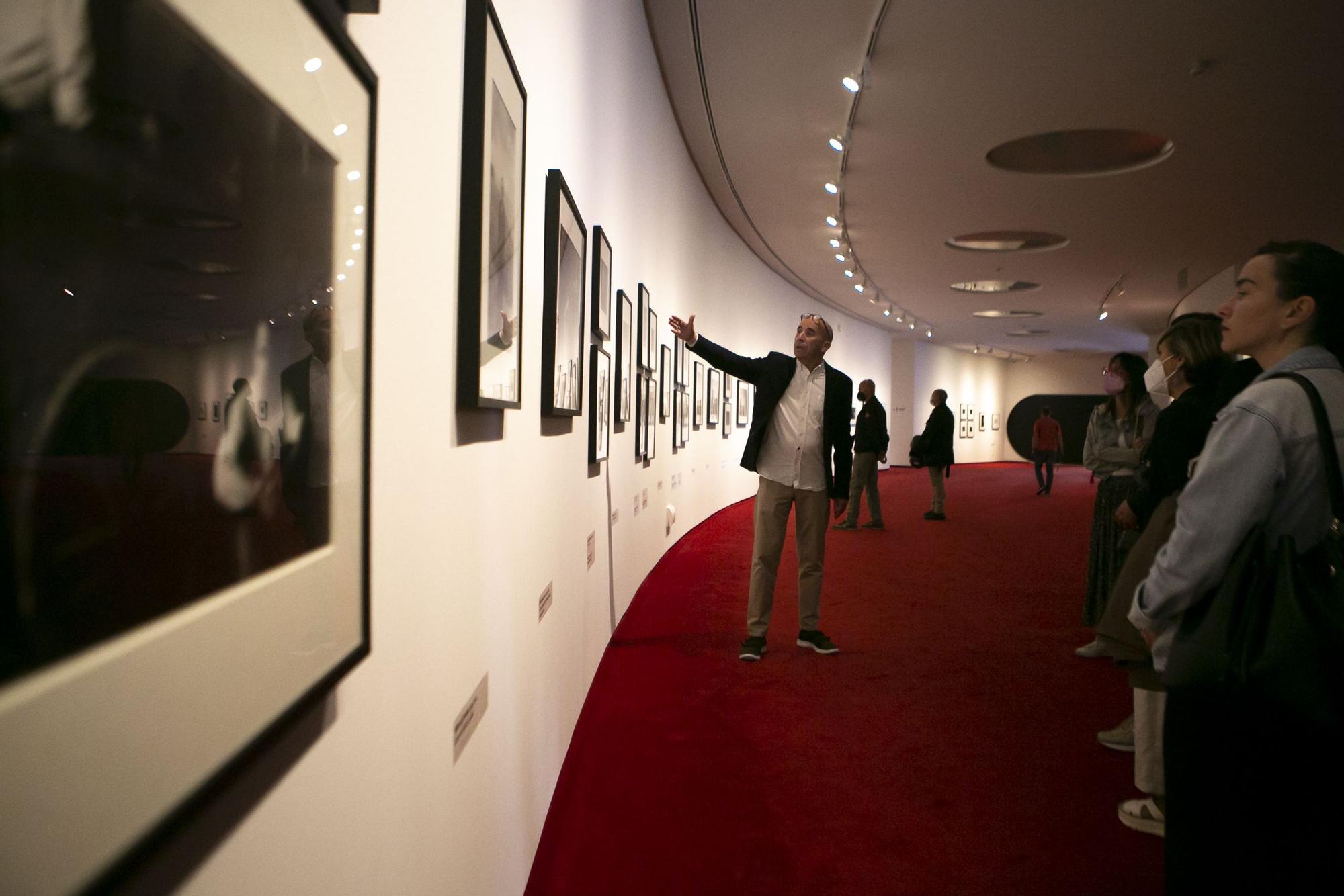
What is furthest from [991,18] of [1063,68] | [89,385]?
[89,385]

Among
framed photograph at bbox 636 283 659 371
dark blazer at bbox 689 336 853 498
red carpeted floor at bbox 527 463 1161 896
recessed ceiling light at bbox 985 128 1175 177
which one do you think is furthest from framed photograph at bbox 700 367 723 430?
dark blazer at bbox 689 336 853 498

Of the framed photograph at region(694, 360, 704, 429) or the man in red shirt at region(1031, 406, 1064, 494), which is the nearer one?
the framed photograph at region(694, 360, 704, 429)

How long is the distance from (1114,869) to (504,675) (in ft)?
6.70

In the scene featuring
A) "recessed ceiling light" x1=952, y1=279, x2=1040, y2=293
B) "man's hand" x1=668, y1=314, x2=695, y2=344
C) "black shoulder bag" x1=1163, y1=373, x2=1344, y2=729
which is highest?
"recessed ceiling light" x1=952, y1=279, x2=1040, y2=293

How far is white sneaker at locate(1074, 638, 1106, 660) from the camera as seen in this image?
5.01 meters

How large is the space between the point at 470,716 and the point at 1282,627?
167 centimetres

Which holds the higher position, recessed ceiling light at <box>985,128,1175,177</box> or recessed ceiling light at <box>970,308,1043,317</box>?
recessed ceiling light at <box>985,128,1175,177</box>

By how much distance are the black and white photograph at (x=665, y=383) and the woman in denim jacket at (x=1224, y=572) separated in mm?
5291

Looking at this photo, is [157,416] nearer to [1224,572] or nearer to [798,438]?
[1224,572]

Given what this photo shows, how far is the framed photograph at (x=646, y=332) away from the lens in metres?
5.66

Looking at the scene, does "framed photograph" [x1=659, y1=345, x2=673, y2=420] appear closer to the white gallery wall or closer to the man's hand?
the man's hand

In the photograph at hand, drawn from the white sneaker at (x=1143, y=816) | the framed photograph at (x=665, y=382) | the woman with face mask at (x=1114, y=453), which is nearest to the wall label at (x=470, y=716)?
the white sneaker at (x=1143, y=816)

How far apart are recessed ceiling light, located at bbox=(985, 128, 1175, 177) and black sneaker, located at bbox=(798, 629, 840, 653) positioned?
6.90 metres

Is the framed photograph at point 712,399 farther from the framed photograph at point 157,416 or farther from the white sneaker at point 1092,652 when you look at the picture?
the framed photograph at point 157,416
